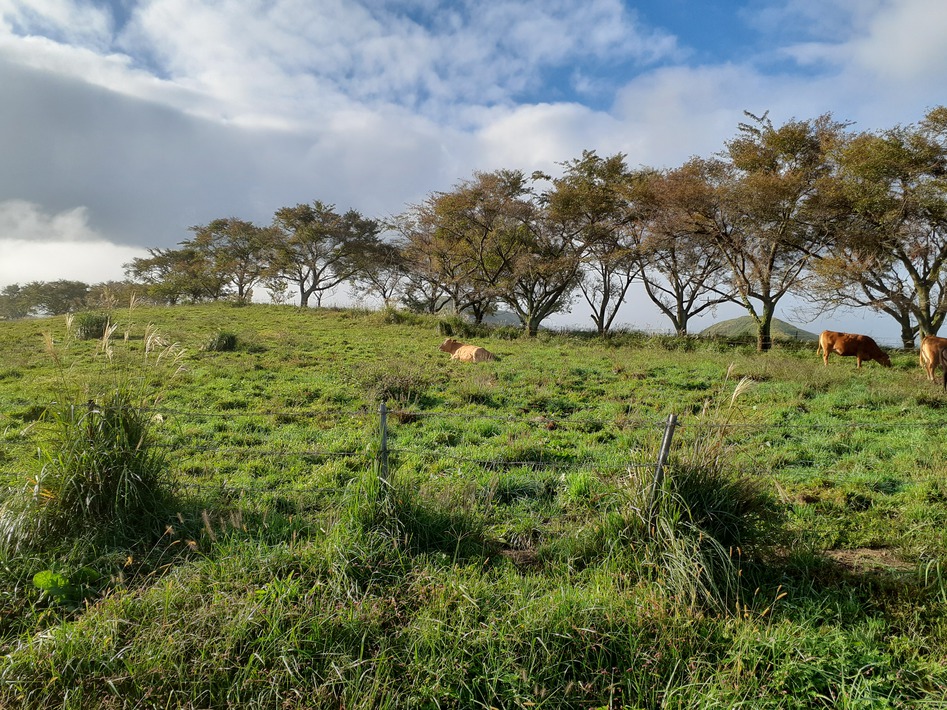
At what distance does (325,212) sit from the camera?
1582 inches

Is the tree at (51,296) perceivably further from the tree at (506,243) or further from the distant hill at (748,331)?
the distant hill at (748,331)

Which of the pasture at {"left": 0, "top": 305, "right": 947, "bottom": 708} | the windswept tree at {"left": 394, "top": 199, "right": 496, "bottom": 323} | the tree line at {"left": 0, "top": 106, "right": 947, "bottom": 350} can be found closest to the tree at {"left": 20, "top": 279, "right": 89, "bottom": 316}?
the tree line at {"left": 0, "top": 106, "right": 947, "bottom": 350}

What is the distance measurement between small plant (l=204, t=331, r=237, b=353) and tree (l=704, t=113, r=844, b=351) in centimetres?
2014

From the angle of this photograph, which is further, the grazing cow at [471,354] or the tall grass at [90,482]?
the grazing cow at [471,354]

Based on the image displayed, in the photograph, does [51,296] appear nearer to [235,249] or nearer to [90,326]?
[235,249]

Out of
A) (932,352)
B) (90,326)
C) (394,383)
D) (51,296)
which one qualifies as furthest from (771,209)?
(51,296)

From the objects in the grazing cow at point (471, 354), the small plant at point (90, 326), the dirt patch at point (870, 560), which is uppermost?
the small plant at point (90, 326)

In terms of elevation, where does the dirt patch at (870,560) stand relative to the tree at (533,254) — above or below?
below

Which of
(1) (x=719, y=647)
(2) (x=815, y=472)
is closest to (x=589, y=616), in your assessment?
(1) (x=719, y=647)

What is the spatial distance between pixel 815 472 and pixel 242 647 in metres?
6.20

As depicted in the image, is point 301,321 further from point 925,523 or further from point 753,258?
point 925,523

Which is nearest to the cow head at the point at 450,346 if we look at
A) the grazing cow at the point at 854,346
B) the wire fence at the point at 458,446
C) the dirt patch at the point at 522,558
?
the wire fence at the point at 458,446

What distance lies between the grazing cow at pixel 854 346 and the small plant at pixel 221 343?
18632 mm

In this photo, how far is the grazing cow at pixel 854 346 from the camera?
1585cm
